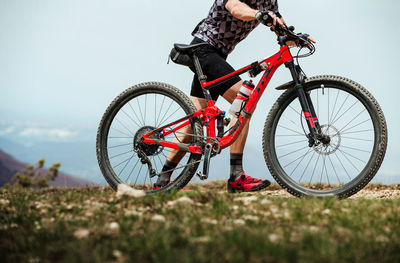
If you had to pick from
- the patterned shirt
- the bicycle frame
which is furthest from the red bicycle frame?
the patterned shirt

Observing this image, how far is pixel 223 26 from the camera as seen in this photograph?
193 inches

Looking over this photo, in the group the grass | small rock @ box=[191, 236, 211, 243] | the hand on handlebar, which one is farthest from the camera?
the hand on handlebar

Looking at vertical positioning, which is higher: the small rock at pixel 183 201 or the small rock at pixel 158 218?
the small rock at pixel 183 201

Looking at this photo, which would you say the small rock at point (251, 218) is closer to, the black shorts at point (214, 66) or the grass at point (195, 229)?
the grass at point (195, 229)

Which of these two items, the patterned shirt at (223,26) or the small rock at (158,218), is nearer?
the small rock at (158,218)

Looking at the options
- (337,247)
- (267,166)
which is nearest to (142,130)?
(267,166)

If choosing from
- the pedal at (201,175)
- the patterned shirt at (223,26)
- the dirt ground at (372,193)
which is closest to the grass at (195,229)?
the pedal at (201,175)

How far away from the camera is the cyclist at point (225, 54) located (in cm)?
476

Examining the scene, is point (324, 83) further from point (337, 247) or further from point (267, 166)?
point (337, 247)

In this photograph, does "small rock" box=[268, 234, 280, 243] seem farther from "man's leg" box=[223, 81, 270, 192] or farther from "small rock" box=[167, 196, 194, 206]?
"man's leg" box=[223, 81, 270, 192]

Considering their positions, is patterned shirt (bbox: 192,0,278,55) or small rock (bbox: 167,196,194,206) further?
patterned shirt (bbox: 192,0,278,55)

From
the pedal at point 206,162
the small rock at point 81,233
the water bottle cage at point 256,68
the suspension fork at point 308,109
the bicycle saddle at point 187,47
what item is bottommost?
the small rock at point 81,233

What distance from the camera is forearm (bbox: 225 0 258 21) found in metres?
4.36

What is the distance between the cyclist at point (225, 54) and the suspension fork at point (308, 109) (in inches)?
25.6
